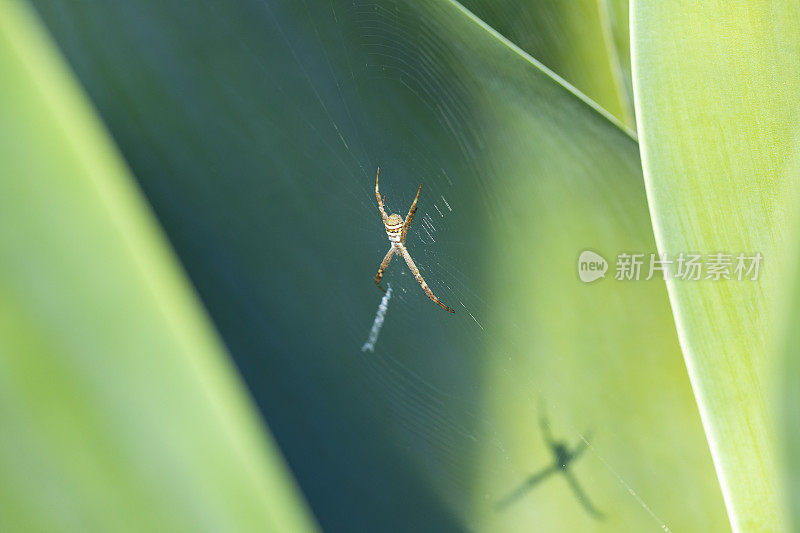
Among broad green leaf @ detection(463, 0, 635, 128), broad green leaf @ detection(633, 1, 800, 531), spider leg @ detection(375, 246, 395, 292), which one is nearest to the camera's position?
broad green leaf @ detection(633, 1, 800, 531)

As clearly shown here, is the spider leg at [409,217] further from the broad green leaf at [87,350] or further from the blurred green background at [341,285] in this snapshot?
the broad green leaf at [87,350]

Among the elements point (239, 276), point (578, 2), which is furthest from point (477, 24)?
point (578, 2)

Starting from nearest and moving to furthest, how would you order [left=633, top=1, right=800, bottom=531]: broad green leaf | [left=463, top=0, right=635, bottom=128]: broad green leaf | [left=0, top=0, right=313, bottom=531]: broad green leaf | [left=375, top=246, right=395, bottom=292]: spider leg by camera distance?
[left=0, top=0, right=313, bottom=531]: broad green leaf
[left=633, top=1, right=800, bottom=531]: broad green leaf
[left=375, top=246, right=395, bottom=292]: spider leg
[left=463, top=0, right=635, bottom=128]: broad green leaf

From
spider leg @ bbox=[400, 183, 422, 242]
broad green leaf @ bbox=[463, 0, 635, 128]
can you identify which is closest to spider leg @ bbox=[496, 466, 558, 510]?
spider leg @ bbox=[400, 183, 422, 242]

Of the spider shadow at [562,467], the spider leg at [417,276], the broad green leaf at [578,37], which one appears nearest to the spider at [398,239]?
the spider leg at [417,276]

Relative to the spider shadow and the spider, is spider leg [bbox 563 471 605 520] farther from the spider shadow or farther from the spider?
the spider

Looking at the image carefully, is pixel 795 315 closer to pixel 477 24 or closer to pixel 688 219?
pixel 688 219
